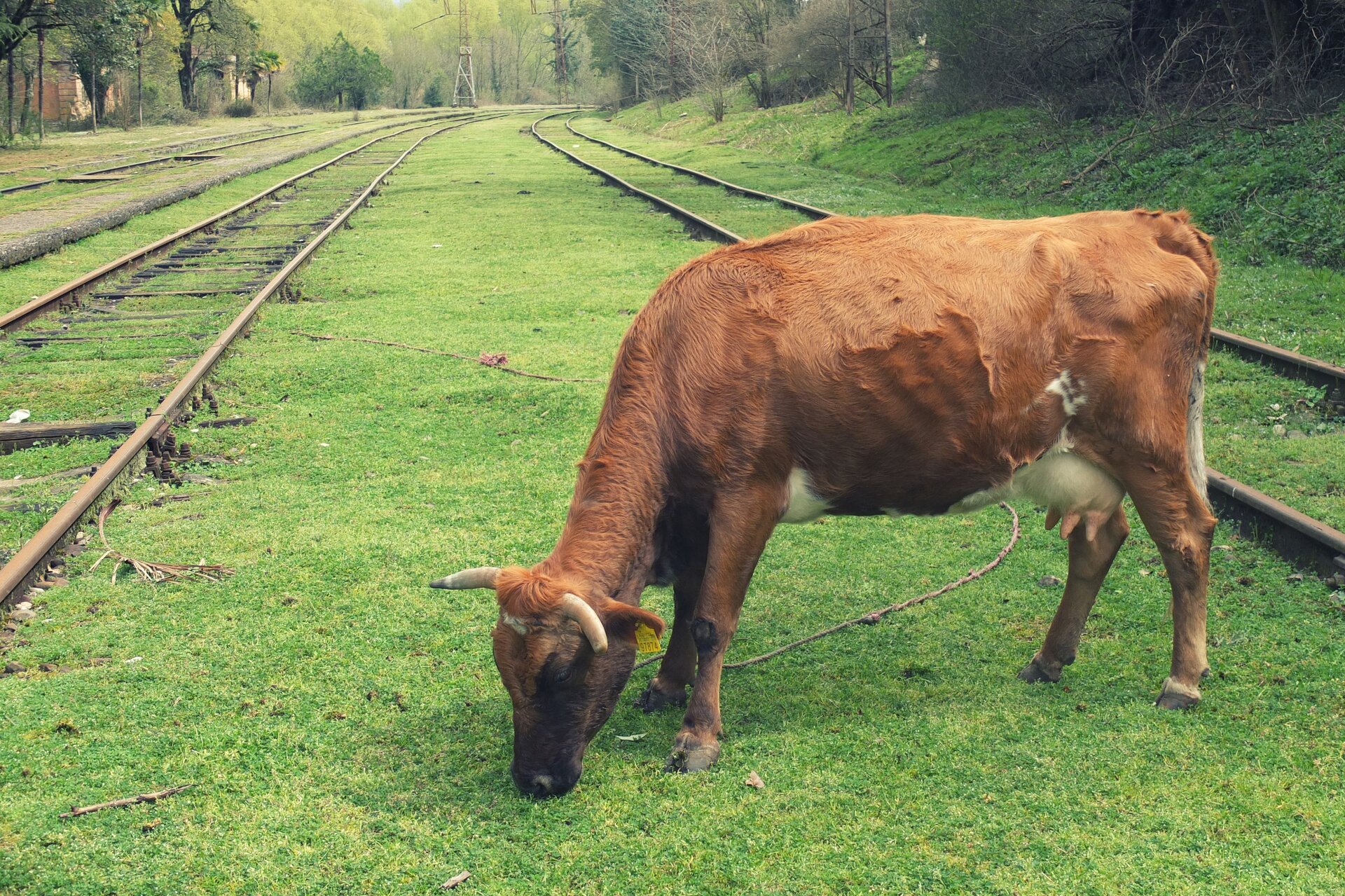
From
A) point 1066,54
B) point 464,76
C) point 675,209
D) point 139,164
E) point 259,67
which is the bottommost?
point 675,209

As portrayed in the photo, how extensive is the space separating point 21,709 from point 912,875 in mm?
3366

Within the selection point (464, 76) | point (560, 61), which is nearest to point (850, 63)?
point (560, 61)

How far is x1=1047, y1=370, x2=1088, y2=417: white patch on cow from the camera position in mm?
4230

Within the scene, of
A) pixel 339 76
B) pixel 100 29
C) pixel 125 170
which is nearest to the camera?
pixel 125 170

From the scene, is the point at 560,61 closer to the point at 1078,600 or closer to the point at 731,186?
the point at 731,186

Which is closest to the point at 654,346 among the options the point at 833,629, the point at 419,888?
the point at 833,629

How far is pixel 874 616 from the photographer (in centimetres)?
528

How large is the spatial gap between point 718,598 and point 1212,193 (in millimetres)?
13749

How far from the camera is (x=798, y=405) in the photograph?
417cm

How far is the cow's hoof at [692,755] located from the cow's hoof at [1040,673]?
1382 millimetres

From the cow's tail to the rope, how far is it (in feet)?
4.47

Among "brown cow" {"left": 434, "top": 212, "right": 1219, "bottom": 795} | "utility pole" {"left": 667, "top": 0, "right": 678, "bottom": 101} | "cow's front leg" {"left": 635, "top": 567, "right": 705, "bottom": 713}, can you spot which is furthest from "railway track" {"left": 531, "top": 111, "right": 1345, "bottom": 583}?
"utility pole" {"left": 667, "top": 0, "right": 678, "bottom": 101}

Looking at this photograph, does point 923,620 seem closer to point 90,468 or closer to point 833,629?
point 833,629

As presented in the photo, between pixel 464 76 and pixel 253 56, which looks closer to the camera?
pixel 253 56
